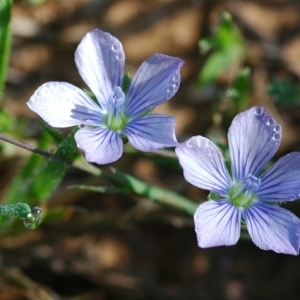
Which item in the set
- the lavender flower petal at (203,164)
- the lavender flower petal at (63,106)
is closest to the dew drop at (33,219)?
the lavender flower petal at (63,106)

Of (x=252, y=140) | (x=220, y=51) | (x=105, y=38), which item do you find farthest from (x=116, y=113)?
(x=220, y=51)

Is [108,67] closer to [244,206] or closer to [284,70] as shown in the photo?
[244,206]

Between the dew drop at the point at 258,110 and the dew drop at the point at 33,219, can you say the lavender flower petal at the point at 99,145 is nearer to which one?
the dew drop at the point at 33,219

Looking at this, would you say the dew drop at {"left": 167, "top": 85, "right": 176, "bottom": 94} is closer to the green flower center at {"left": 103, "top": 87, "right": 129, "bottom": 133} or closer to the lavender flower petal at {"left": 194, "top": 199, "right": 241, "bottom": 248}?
the green flower center at {"left": 103, "top": 87, "right": 129, "bottom": 133}

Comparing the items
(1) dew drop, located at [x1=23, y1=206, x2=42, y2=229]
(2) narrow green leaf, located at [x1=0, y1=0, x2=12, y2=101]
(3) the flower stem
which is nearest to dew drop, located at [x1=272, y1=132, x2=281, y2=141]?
(3) the flower stem

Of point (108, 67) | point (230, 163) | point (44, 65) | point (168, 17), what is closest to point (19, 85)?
point (44, 65)

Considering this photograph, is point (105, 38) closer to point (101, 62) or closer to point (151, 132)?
point (101, 62)
